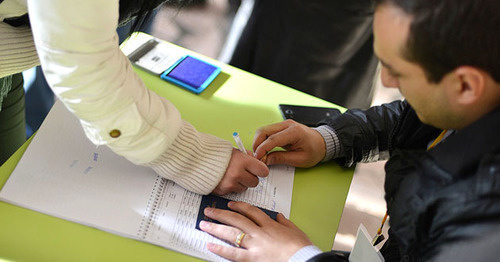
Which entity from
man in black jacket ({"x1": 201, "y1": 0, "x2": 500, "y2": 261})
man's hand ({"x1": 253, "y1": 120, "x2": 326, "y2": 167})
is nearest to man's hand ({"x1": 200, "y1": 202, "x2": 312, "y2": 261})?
man in black jacket ({"x1": 201, "y1": 0, "x2": 500, "y2": 261})

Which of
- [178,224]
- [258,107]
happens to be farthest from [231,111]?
[178,224]

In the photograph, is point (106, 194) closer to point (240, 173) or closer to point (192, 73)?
point (240, 173)

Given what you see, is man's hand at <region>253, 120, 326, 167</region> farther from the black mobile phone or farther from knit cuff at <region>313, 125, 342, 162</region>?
the black mobile phone

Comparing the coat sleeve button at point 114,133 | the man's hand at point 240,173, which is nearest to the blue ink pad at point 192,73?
the man's hand at point 240,173

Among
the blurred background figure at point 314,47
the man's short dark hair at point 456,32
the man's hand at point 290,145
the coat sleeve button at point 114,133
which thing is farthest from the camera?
the blurred background figure at point 314,47

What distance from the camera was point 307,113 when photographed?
3.83ft

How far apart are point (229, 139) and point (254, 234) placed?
268mm

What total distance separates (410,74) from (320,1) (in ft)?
3.84

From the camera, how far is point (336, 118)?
1.09 metres

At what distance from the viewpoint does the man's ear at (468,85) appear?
63 centimetres

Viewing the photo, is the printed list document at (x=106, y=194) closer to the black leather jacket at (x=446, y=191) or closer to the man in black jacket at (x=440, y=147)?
the man in black jacket at (x=440, y=147)

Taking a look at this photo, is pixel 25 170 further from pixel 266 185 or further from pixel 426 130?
pixel 426 130

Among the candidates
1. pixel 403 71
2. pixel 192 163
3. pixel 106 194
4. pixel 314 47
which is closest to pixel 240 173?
pixel 192 163

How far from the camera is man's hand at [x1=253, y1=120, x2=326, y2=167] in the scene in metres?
0.99
